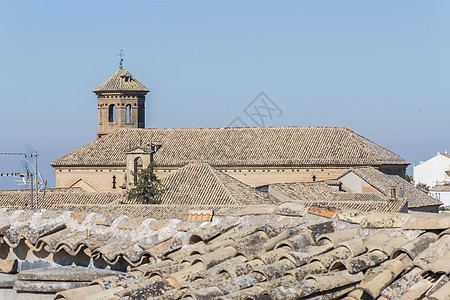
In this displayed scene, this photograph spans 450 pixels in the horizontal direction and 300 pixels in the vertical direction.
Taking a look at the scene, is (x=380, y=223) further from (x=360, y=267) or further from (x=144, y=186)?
(x=144, y=186)

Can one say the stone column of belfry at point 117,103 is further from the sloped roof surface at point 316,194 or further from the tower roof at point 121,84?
the sloped roof surface at point 316,194

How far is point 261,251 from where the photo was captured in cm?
555

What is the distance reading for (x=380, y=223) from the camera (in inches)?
224

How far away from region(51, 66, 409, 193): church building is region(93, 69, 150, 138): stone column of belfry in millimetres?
7459

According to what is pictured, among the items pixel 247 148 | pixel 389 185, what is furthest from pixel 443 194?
pixel 389 185

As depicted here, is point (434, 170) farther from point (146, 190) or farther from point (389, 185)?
point (146, 190)

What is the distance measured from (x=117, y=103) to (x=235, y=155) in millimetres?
16290

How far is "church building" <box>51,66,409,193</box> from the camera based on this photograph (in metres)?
46.8

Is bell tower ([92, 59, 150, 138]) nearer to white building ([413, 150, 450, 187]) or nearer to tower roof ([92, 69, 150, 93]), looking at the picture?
tower roof ([92, 69, 150, 93])

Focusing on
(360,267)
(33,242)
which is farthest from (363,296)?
(33,242)

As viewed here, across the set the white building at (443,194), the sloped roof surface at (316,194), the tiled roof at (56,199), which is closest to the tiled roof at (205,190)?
the sloped roof surface at (316,194)

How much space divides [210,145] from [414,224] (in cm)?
4399

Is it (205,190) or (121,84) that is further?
(121,84)

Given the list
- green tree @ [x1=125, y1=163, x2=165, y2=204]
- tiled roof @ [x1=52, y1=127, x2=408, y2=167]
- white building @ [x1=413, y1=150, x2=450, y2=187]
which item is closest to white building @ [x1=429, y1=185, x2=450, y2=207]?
white building @ [x1=413, y1=150, x2=450, y2=187]
